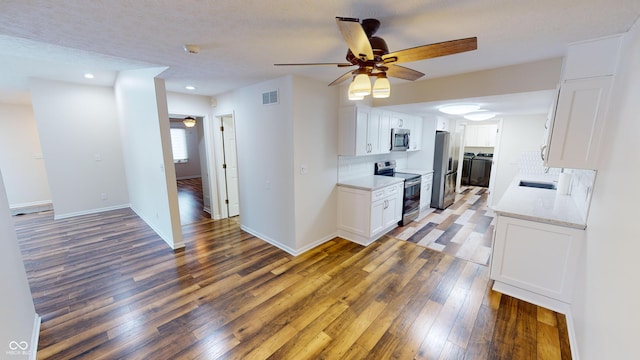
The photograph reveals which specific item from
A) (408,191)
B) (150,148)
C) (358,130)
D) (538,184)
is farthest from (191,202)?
(538,184)

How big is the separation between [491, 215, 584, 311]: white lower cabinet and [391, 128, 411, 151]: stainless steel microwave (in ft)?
7.74

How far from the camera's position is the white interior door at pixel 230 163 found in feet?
15.8

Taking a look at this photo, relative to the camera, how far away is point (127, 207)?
565cm

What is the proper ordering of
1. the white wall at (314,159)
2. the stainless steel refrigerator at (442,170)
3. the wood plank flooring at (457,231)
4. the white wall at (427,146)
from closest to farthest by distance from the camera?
1. the white wall at (314,159)
2. the wood plank flooring at (457,231)
3. the stainless steel refrigerator at (442,170)
4. the white wall at (427,146)

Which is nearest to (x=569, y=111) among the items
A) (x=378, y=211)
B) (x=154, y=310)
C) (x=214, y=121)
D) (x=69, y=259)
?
(x=378, y=211)

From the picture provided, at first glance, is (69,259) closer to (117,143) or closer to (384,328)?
(117,143)

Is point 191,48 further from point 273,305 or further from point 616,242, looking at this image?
point 616,242

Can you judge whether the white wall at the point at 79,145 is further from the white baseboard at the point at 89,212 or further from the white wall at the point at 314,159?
the white wall at the point at 314,159

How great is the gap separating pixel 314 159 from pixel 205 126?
258 centimetres

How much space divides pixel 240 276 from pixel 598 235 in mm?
3276

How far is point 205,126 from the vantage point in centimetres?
471

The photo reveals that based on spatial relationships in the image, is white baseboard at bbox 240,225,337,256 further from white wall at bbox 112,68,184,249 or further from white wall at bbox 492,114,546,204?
white wall at bbox 492,114,546,204

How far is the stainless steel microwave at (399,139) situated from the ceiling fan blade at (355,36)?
3.16 m

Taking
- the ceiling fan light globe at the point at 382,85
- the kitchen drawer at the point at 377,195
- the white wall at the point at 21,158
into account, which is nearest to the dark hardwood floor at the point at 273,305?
the kitchen drawer at the point at 377,195
